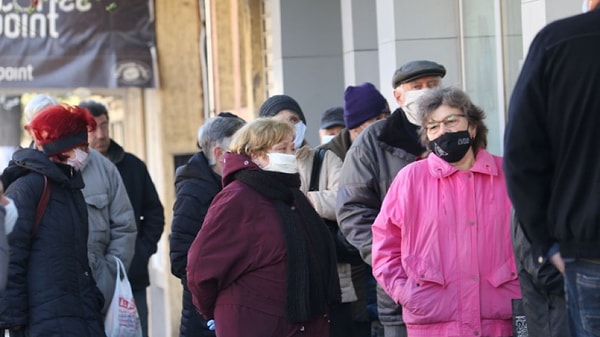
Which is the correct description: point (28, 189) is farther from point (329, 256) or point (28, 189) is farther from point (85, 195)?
point (329, 256)

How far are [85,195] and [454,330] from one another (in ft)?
10.4

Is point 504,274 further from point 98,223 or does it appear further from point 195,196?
point 98,223

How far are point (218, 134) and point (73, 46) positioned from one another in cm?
818

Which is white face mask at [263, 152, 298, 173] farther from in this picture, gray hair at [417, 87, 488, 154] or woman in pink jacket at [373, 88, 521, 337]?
gray hair at [417, 87, 488, 154]

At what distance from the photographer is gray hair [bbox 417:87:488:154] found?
252 inches

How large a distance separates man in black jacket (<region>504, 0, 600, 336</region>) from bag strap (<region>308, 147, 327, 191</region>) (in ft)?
12.2

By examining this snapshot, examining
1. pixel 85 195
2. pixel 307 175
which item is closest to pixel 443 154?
pixel 307 175

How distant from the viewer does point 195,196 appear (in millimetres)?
7875

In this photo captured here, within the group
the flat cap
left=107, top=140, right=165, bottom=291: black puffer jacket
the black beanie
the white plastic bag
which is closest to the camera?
the flat cap

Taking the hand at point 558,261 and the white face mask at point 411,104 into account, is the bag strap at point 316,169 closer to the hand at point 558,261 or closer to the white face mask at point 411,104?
the white face mask at point 411,104

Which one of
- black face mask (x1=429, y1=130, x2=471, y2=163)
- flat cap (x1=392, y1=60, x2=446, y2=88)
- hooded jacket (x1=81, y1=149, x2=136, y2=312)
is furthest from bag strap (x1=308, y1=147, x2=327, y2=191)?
black face mask (x1=429, y1=130, x2=471, y2=163)

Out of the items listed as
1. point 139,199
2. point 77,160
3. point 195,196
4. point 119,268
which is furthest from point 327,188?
point 139,199

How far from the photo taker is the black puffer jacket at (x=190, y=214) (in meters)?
7.80

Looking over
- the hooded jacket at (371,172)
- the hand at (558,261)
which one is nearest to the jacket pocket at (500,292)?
the hooded jacket at (371,172)
